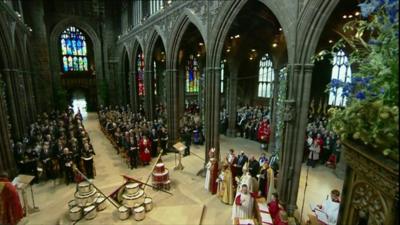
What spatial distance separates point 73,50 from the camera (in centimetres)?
2733

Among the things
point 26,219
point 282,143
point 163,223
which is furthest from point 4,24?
point 282,143

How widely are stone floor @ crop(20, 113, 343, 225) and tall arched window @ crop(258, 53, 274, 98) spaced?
10394 millimetres

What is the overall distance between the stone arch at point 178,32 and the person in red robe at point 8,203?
887cm

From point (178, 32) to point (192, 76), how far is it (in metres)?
16.7

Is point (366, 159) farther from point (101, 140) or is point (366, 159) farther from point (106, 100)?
point (106, 100)

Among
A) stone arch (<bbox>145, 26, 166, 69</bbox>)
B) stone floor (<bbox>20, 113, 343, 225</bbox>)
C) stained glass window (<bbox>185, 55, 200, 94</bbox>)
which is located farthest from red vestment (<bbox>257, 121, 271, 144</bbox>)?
stained glass window (<bbox>185, 55, 200, 94</bbox>)

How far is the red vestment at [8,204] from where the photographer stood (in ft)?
19.2

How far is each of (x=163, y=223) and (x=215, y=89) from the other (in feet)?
19.0

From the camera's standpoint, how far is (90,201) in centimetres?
715

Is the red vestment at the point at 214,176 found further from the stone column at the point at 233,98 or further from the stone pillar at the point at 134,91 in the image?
the stone pillar at the point at 134,91

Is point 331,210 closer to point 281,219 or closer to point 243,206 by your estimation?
point 281,219

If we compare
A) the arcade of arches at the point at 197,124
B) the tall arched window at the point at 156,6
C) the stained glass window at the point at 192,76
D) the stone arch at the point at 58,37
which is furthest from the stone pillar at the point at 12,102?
the stained glass window at the point at 192,76

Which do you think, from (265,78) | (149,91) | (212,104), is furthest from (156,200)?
(265,78)

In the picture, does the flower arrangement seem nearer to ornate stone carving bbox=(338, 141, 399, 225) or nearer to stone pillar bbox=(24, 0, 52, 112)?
ornate stone carving bbox=(338, 141, 399, 225)
